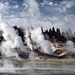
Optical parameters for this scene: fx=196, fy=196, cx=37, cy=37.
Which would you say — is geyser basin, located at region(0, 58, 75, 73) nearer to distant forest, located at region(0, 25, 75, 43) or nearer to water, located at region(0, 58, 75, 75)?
water, located at region(0, 58, 75, 75)

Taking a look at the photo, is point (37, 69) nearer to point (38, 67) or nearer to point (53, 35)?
point (38, 67)

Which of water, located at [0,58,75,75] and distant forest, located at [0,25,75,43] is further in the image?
distant forest, located at [0,25,75,43]

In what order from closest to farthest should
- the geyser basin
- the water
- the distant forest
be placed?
Result: the water
the geyser basin
the distant forest

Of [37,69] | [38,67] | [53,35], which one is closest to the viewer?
[37,69]

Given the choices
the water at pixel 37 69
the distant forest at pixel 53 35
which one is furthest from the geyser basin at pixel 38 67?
the distant forest at pixel 53 35

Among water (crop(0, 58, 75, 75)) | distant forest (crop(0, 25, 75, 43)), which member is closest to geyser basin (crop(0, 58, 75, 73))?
water (crop(0, 58, 75, 75))

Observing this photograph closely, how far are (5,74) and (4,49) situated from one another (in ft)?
162

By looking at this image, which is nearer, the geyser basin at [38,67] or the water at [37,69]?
the water at [37,69]

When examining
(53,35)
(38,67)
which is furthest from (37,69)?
(53,35)

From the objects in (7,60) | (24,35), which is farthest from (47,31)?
(7,60)

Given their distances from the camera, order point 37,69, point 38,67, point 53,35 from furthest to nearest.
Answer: point 53,35 < point 38,67 < point 37,69

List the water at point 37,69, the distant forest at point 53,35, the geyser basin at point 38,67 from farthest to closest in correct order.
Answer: the distant forest at point 53,35
the geyser basin at point 38,67
the water at point 37,69

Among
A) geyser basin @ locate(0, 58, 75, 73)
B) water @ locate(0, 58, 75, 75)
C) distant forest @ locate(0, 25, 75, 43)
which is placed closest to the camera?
water @ locate(0, 58, 75, 75)

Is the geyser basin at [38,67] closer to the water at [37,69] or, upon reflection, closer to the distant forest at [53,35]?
the water at [37,69]
